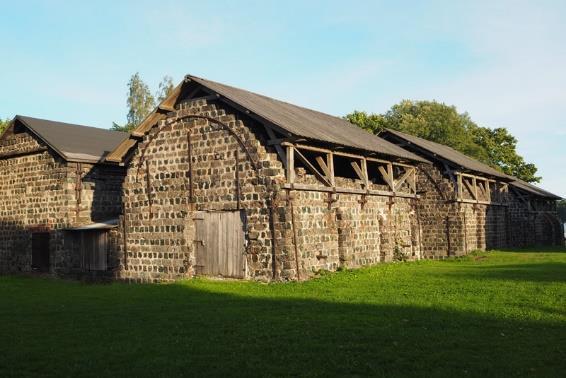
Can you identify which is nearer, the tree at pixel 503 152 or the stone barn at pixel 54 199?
the stone barn at pixel 54 199

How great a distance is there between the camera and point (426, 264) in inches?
986

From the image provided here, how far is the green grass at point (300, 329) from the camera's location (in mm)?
8102

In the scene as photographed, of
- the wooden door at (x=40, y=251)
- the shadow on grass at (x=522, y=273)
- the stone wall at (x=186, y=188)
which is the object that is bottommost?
the shadow on grass at (x=522, y=273)

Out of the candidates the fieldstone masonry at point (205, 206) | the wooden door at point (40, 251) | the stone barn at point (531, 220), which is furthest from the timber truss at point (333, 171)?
the stone barn at point (531, 220)

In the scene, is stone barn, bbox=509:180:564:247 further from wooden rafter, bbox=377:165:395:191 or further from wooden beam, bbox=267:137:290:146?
wooden beam, bbox=267:137:290:146

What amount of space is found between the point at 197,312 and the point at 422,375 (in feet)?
→ 22.5

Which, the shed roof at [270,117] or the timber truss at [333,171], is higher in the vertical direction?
the shed roof at [270,117]

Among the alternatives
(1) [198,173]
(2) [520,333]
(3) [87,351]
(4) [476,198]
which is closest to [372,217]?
(1) [198,173]

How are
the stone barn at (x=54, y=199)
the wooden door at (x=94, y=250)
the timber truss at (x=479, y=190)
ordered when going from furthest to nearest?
the timber truss at (x=479, y=190), the stone barn at (x=54, y=199), the wooden door at (x=94, y=250)

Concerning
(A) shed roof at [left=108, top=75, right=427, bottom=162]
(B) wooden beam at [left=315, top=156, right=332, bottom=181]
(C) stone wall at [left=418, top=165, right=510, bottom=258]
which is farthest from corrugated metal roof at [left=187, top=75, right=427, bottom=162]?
(C) stone wall at [left=418, top=165, right=510, bottom=258]

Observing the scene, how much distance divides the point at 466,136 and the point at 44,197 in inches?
1897

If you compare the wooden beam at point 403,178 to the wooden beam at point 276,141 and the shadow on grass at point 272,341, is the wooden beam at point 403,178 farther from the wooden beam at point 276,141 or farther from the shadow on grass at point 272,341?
the shadow on grass at point 272,341

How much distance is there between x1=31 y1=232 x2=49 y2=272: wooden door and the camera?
26.4 meters

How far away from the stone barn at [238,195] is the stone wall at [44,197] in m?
3.74
